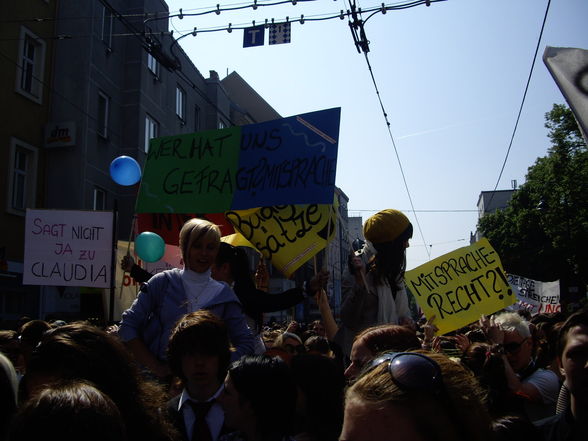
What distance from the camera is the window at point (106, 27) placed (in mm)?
19406

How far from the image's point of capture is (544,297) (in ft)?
66.6

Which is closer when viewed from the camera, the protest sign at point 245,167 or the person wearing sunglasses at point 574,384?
the person wearing sunglasses at point 574,384

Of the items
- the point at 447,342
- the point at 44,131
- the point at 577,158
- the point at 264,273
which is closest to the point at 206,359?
the point at 264,273

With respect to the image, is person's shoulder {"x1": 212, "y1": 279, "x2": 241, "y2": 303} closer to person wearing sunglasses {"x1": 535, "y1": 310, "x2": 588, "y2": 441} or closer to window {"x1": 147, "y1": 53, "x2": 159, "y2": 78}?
person wearing sunglasses {"x1": 535, "y1": 310, "x2": 588, "y2": 441}

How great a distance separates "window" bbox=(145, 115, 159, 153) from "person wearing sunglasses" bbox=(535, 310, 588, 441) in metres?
20.7

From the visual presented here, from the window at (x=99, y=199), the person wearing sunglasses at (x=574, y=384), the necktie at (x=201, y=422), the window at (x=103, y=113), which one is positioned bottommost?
the necktie at (x=201, y=422)

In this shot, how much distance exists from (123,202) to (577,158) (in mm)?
22138

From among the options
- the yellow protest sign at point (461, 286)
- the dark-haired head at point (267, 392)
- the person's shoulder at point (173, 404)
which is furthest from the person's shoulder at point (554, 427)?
the yellow protest sign at point (461, 286)

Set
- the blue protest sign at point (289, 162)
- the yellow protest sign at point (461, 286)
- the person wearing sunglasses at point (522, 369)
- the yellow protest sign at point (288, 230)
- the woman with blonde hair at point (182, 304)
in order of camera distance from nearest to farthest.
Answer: the woman with blonde hair at point (182, 304)
the person wearing sunglasses at point (522, 369)
the yellow protest sign at point (288, 230)
the blue protest sign at point (289, 162)
the yellow protest sign at point (461, 286)

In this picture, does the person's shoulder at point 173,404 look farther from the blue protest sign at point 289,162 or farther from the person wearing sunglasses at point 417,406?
the blue protest sign at point 289,162

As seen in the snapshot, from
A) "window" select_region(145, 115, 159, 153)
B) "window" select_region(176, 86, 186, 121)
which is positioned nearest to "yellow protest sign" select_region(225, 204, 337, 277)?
"window" select_region(145, 115, 159, 153)

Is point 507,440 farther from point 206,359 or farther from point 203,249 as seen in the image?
point 203,249

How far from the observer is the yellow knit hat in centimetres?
425

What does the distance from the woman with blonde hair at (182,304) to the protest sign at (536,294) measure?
1663cm
